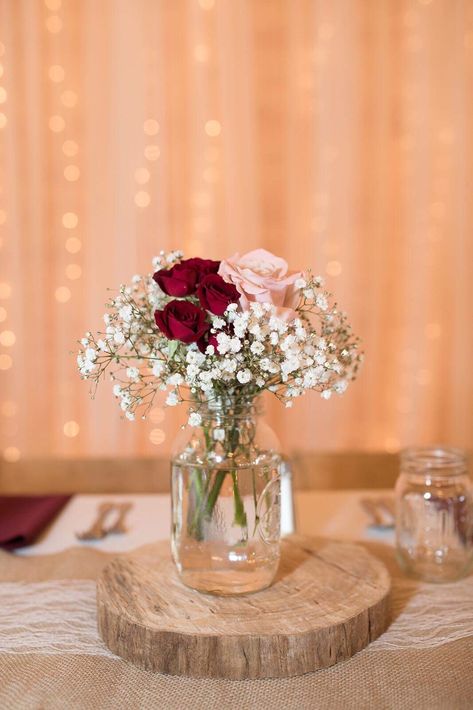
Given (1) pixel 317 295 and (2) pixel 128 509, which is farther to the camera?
(2) pixel 128 509

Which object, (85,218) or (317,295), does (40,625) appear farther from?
(85,218)

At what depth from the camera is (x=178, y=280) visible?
0.97m

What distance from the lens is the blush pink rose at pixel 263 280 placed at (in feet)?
3.18

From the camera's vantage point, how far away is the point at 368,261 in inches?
125

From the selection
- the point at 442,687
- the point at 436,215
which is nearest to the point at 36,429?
the point at 436,215

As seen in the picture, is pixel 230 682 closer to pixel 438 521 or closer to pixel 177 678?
pixel 177 678

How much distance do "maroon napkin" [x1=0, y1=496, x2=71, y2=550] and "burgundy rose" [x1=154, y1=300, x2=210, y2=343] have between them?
0.62m

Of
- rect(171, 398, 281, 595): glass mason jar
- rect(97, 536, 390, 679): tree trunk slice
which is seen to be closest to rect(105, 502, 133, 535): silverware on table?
rect(97, 536, 390, 679): tree trunk slice

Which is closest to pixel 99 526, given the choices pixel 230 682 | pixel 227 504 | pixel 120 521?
pixel 120 521

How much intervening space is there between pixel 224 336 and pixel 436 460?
0.45 m

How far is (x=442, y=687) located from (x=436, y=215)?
262 centimetres

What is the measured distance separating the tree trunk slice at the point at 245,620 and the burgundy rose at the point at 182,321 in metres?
0.36

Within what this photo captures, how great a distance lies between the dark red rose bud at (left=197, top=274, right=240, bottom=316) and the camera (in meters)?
0.94

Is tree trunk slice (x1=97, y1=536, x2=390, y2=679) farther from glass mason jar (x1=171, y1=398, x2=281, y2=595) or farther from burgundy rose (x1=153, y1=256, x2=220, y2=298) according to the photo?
burgundy rose (x1=153, y1=256, x2=220, y2=298)
